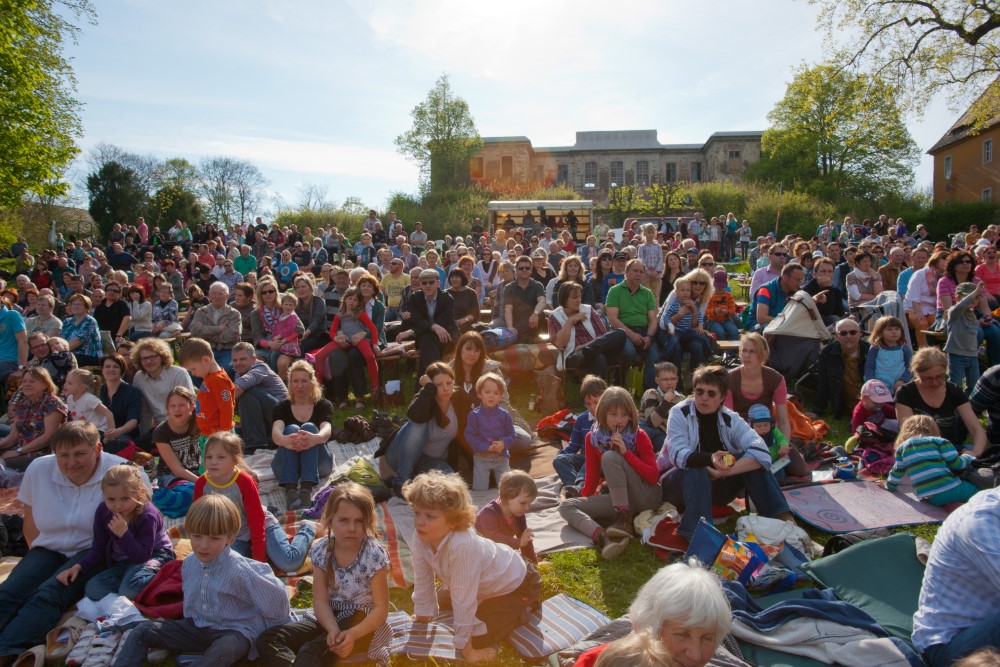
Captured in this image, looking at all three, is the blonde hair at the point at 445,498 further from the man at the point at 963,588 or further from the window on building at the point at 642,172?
the window on building at the point at 642,172

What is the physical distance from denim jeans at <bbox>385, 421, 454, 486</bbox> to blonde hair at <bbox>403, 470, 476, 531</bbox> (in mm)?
2283

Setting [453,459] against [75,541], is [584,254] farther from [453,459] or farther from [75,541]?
[75,541]

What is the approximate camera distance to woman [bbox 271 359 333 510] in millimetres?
5371

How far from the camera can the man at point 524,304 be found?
877 cm

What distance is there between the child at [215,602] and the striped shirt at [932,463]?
173 inches

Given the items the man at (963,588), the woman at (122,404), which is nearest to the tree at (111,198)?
the woman at (122,404)

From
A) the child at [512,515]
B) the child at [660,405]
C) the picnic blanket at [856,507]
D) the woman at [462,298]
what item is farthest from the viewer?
the woman at [462,298]

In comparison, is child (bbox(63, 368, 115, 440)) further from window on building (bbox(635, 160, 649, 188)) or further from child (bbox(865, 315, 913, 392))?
window on building (bbox(635, 160, 649, 188))

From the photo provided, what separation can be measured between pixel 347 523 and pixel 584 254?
1269 centimetres

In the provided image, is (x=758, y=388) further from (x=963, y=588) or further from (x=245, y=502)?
(x=245, y=502)

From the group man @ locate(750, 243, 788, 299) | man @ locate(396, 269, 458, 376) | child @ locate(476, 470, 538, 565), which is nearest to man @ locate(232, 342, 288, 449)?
man @ locate(396, 269, 458, 376)

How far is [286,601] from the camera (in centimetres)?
347

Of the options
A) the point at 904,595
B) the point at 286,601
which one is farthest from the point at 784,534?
the point at 286,601

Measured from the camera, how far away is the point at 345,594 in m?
3.35
